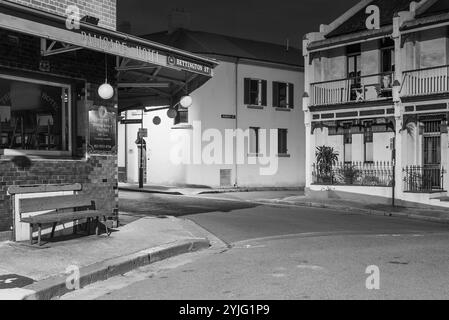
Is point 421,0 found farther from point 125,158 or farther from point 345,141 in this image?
point 125,158

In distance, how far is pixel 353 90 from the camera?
22266mm

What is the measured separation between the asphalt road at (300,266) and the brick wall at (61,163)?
2628 mm

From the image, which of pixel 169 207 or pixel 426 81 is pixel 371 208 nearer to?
pixel 426 81

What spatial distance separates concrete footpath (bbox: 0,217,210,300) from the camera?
6559mm

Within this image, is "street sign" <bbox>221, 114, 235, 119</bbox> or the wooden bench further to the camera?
"street sign" <bbox>221, 114, 235, 119</bbox>

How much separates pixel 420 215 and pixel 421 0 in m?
8.87

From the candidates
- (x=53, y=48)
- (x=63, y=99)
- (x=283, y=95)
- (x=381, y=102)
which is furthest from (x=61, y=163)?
(x=283, y=95)

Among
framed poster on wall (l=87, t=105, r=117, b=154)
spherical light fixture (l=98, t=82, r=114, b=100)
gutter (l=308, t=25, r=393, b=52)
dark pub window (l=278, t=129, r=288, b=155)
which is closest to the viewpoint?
spherical light fixture (l=98, t=82, r=114, b=100)

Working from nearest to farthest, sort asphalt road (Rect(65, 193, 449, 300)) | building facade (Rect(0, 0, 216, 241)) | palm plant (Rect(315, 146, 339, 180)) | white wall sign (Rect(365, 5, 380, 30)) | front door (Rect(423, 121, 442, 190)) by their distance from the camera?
asphalt road (Rect(65, 193, 449, 300)) < building facade (Rect(0, 0, 216, 241)) < front door (Rect(423, 121, 442, 190)) < white wall sign (Rect(365, 5, 380, 30)) < palm plant (Rect(315, 146, 339, 180))

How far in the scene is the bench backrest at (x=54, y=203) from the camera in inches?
354

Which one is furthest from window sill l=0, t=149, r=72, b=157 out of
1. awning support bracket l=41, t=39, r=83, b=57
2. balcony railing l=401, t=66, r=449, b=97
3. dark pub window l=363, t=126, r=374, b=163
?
dark pub window l=363, t=126, r=374, b=163

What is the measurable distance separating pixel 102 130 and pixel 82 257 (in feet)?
11.3

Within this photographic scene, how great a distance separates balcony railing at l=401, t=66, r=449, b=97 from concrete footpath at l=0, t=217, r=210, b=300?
462 inches

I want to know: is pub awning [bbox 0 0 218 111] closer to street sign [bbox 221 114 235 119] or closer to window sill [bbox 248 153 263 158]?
street sign [bbox 221 114 235 119]
